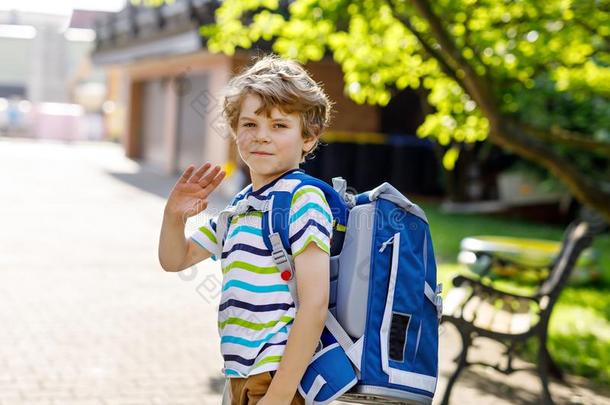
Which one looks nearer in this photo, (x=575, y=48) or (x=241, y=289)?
(x=241, y=289)

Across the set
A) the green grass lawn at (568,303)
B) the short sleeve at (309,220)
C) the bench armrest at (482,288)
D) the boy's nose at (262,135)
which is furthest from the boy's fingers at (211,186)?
the green grass lawn at (568,303)

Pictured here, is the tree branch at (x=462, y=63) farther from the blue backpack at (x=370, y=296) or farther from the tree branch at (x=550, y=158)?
the blue backpack at (x=370, y=296)

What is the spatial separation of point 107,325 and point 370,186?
562 inches

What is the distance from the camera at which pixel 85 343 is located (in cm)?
654

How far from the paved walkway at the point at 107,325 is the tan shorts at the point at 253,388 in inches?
108

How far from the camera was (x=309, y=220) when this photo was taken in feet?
7.90

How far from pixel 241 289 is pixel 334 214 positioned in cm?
33

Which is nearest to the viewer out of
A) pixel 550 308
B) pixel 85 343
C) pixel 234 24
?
pixel 550 308

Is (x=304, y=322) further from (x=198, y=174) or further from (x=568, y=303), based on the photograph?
(x=568, y=303)

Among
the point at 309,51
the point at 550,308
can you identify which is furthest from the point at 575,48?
the point at 550,308

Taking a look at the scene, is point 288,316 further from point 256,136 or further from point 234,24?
point 234,24

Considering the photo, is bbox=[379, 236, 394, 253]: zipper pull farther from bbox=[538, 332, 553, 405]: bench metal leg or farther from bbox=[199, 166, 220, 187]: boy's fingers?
bbox=[538, 332, 553, 405]: bench metal leg

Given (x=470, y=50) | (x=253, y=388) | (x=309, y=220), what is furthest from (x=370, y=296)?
(x=470, y=50)

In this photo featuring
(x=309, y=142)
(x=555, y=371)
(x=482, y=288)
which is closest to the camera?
(x=309, y=142)
